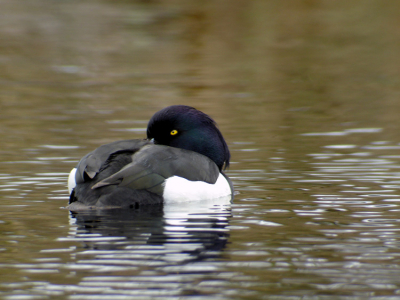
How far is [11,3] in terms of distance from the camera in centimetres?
3244

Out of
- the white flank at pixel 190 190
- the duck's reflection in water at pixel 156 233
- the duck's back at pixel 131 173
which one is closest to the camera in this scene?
the duck's reflection in water at pixel 156 233

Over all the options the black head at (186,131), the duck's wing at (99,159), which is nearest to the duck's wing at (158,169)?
the duck's wing at (99,159)

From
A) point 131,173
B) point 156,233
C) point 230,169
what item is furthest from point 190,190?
point 230,169

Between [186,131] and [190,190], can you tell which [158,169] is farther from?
[186,131]

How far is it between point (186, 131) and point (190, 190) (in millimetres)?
889

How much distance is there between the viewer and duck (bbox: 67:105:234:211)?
621 centimetres

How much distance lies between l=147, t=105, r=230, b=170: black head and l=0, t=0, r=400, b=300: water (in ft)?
1.71

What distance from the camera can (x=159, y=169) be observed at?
20.9 ft

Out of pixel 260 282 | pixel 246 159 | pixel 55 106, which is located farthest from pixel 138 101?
pixel 260 282

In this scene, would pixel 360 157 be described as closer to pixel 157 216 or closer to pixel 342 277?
pixel 157 216

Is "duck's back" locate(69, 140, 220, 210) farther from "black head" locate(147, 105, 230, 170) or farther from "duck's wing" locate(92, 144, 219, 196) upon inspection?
"black head" locate(147, 105, 230, 170)

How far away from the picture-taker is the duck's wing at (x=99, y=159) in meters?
6.41

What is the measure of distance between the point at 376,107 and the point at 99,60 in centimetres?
1005

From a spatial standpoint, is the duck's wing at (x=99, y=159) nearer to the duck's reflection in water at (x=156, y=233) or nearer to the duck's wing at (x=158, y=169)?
the duck's wing at (x=158, y=169)
